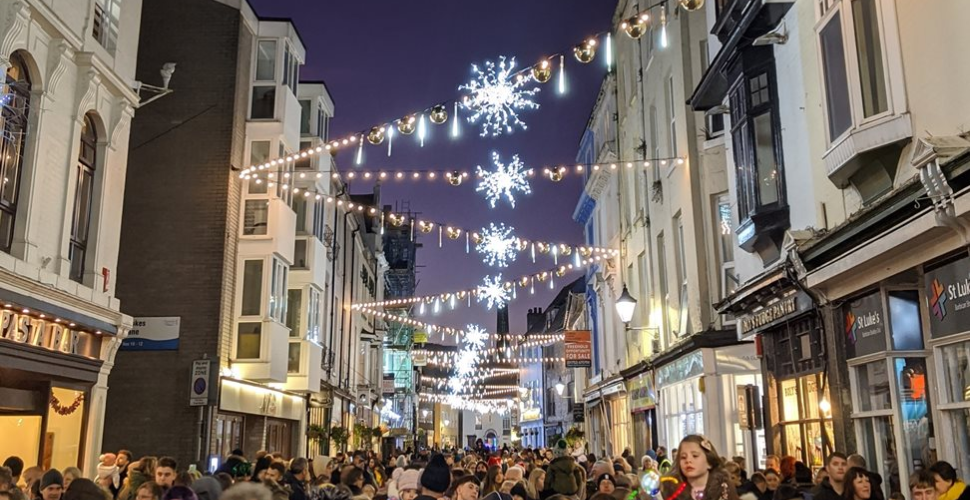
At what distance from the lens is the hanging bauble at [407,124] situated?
15945 mm

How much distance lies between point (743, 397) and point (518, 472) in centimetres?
619

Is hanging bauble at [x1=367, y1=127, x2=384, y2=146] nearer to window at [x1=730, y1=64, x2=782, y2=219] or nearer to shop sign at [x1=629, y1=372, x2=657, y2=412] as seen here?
window at [x1=730, y1=64, x2=782, y2=219]

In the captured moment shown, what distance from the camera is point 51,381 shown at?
13750 mm

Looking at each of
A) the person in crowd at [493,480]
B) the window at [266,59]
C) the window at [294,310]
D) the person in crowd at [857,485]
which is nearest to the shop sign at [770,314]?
the person in crowd at [857,485]

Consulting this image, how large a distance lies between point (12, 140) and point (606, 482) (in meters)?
9.91

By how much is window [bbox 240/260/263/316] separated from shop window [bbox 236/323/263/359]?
1.17ft

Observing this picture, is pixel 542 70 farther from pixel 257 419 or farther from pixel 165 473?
pixel 257 419

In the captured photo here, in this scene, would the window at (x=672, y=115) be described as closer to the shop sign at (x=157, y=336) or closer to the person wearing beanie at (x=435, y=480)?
the shop sign at (x=157, y=336)

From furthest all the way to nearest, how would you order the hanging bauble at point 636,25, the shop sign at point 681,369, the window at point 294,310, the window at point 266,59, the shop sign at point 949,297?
1. the window at point 294,310
2. the window at point 266,59
3. the shop sign at point 681,369
4. the hanging bauble at point 636,25
5. the shop sign at point 949,297

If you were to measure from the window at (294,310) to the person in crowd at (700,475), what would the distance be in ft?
75.4

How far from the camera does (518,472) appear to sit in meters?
10.6

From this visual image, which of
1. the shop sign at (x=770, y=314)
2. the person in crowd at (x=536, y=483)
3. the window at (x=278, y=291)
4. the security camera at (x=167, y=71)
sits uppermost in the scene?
the security camera at (x=167, y=71)

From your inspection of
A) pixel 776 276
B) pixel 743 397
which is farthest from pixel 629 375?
pixel 776 276

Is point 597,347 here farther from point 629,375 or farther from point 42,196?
point 42,196
